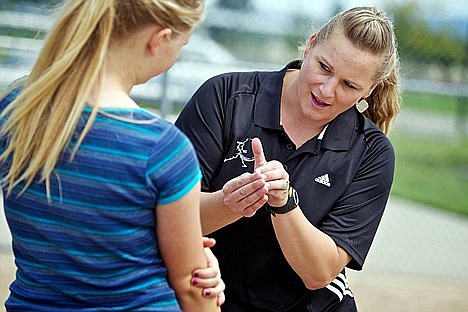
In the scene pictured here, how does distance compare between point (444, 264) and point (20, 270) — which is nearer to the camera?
point (20, 270)

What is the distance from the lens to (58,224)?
6.17 feet

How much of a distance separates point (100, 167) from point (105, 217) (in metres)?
0.10

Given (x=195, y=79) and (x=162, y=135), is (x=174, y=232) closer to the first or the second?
(x=162, y=135)

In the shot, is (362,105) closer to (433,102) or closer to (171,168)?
(171,168)

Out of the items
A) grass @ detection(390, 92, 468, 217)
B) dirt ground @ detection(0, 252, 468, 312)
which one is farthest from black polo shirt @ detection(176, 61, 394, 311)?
grass @ detection(390, 92, 468, 217)

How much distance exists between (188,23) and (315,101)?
0.92 metres

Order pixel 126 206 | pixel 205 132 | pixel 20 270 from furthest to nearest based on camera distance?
pixel 205 132, pixel 20 270, pixel 126 206

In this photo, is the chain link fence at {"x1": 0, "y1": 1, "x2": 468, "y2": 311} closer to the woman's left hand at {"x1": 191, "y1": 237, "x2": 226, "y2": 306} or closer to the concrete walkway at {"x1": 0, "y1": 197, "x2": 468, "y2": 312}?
the concrete walkway at {"x1": 0, "y1": 197, "x2": 468, "y2": 312}

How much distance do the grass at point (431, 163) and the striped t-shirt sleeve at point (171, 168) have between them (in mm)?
8342

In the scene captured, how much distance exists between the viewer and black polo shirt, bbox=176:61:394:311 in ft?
9.13

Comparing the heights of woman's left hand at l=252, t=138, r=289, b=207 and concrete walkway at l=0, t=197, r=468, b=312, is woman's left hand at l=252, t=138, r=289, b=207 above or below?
above

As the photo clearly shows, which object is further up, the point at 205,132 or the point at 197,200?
the point at 197,200

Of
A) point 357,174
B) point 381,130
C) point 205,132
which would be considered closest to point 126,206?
point 205,132

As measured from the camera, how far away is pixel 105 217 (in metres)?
1.86
